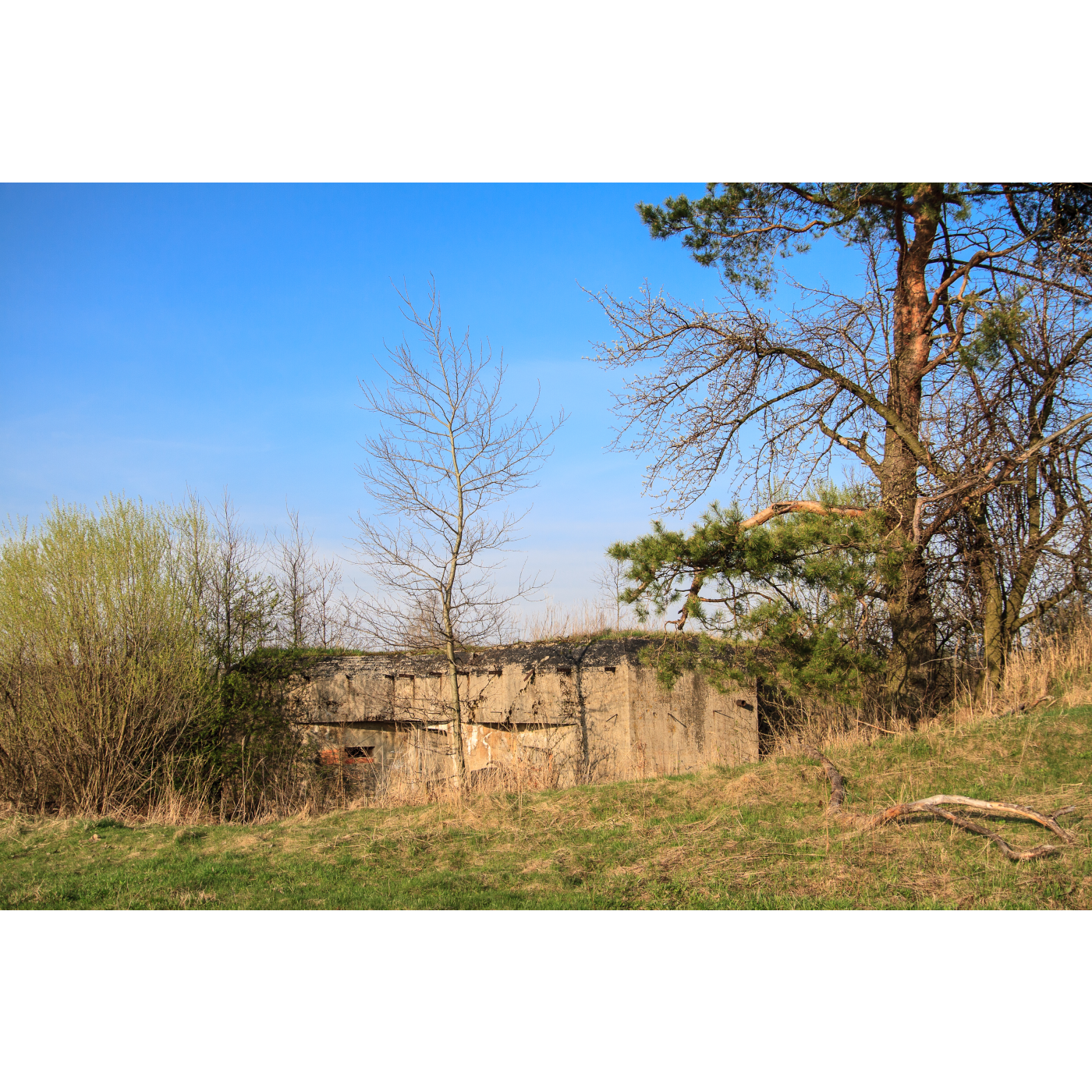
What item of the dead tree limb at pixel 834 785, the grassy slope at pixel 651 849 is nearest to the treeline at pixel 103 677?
the grassy slope at pixel 651 849

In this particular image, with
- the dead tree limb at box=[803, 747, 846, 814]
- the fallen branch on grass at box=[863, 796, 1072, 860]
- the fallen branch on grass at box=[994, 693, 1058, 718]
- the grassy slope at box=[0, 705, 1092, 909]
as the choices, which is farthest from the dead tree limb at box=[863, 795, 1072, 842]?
the fallen branch on grass at box=[994, 693, 1058, 718]

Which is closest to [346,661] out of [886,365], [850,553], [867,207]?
[850,553]

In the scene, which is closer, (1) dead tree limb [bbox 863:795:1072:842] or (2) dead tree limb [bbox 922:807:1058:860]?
(2) dead tree limb [bbox 922:807:1058:860]

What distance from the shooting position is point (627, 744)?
34.7 feet

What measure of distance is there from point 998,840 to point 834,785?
1672mm

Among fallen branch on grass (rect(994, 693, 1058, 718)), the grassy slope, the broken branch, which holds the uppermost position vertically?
the broken branch

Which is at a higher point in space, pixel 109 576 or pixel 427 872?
pixel 109 576

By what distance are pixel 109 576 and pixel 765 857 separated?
8.62 m

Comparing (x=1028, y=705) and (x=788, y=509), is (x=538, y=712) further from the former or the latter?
(x=1028, y=705)

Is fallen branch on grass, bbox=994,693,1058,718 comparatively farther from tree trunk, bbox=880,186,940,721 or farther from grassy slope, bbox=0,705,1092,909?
tree trunk, bbox=880,186,940,721

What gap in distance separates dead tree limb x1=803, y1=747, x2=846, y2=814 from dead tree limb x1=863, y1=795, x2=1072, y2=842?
39cm

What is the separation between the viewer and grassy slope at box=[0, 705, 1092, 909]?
202 inches

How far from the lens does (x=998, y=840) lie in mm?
5402
